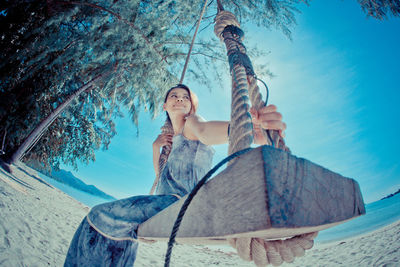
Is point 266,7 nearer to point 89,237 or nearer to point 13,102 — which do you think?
point 89,237

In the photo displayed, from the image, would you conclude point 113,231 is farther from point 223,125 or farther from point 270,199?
point 270,199

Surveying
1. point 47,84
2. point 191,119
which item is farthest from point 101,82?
point 191,119

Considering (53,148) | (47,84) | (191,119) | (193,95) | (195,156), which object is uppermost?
(47,84)

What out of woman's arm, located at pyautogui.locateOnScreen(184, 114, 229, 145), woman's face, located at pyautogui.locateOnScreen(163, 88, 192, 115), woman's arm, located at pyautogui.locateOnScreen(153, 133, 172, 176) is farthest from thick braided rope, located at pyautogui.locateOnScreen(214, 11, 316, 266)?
woman's arm, located at pyautogui.locateOnScreen(153, 133, 172, 176)

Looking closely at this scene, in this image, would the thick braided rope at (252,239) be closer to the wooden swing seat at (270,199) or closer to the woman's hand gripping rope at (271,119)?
the woman's hand gripping rope at (271,119)

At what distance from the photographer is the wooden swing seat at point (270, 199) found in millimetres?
285

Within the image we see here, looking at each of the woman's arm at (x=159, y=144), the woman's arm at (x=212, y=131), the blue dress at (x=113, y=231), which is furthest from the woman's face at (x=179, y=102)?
the blue dress at (x=113, y=231)

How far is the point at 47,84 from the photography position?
5516 millimetres

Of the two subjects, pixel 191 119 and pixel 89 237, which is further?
pixel 191 119

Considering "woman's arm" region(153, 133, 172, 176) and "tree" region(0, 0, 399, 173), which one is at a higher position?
"tree" region(0, 0, 399, 173)

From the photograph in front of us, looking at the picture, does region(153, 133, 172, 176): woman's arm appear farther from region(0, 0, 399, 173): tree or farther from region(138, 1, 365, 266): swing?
region(0, 0, 399, 173): tree

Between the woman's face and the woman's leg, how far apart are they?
640mm

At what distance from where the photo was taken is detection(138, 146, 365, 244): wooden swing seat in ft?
0.94

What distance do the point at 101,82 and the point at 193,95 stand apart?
5.49 meters
